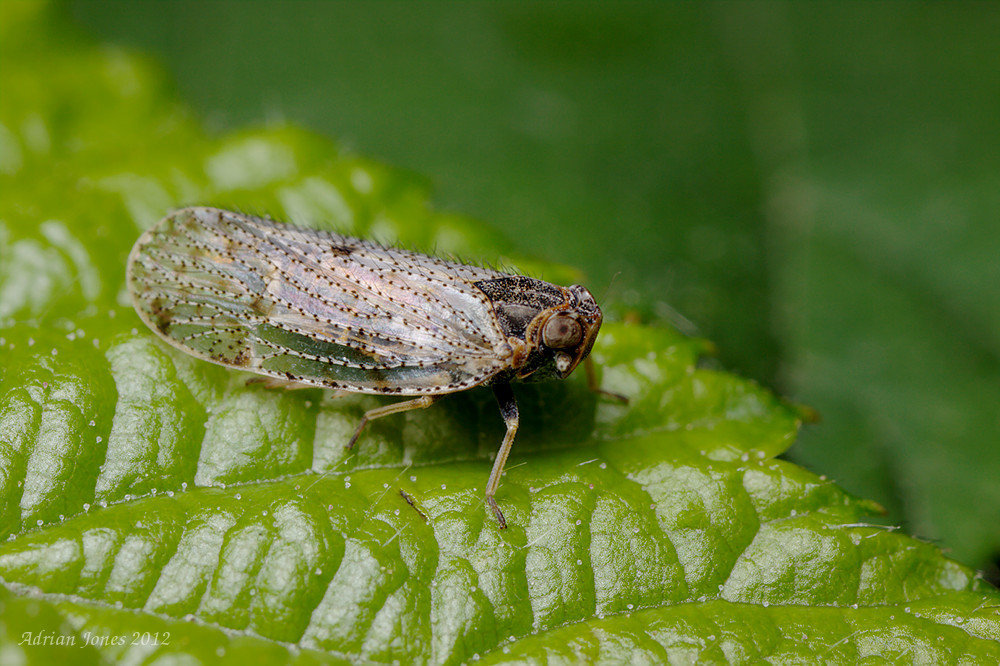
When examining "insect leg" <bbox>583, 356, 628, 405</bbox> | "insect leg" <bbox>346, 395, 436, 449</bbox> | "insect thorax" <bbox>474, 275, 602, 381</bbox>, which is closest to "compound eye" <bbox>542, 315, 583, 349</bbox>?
"insect thorax" <bbox>474, 275, 602, 381</bbox>

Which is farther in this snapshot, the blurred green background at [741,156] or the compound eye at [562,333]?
the blurred green background at [741,156]

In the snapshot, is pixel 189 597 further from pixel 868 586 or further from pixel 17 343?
pixel 868 586

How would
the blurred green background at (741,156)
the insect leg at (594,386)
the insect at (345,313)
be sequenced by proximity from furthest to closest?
the blurred green background at (741,156), the insect leg at (594,386), the insect at (345,313)

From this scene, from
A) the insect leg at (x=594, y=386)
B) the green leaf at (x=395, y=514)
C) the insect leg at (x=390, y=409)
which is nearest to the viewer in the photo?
the green leaf at (x=395, y=514)

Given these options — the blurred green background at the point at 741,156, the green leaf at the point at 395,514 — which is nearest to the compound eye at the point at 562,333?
the green leaf at the point at 395,514

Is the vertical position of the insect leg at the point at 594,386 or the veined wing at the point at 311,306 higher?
the veined wing at the point at 311,306

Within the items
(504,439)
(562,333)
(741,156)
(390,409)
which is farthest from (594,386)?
(741,156)

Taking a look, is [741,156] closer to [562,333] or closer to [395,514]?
[562,333]

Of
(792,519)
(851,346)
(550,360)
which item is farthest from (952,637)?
(851,346)

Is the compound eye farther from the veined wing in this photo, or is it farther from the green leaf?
the green leaf

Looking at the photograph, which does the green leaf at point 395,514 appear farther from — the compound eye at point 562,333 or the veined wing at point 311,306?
the compound eye at point 562,333
